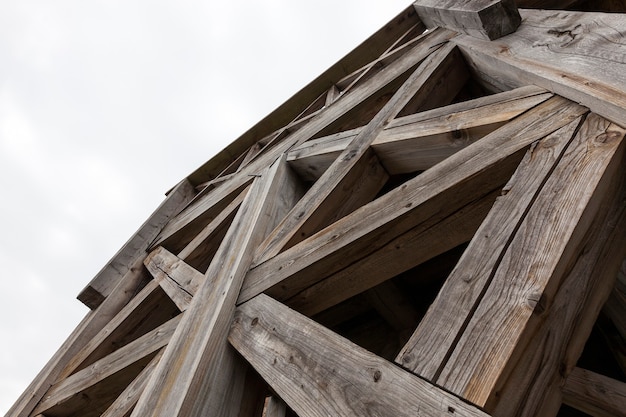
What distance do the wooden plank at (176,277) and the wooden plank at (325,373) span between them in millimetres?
766

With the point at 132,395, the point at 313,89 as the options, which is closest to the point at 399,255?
the point at 132,395

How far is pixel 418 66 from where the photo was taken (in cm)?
271

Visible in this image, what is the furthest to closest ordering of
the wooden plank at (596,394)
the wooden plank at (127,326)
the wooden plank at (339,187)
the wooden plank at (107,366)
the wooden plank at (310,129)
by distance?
the wooden plank at (127,326) → the wooden plank at (310,129) → the wooden plank at (596,394) → the wooden plank at (107,366) → the wooden plank at (339,187)

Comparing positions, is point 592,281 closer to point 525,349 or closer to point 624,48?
point 525,349

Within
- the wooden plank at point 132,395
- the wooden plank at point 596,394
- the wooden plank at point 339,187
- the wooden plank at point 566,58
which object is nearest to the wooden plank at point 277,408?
the wooden plank at point 339,187

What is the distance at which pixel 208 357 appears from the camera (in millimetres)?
1633

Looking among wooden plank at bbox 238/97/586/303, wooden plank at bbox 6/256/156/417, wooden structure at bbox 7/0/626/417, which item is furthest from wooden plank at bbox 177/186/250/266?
wooden plank at bbox 238/97/586/303

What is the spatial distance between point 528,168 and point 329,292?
765mm

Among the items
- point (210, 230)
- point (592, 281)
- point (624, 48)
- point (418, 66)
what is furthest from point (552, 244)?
point (210, 230)

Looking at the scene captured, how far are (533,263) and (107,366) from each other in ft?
7.44

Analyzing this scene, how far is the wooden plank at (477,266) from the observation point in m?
1.01

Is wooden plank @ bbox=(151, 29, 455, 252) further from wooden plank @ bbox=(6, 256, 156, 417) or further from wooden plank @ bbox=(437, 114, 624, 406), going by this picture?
wooden plank @ bbox=(437, 114, 624, 406)

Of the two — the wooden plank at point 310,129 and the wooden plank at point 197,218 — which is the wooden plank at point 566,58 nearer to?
the wooden plank at point 310,129

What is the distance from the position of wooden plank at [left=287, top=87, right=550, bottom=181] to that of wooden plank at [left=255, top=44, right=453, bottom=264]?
0.29 ft
